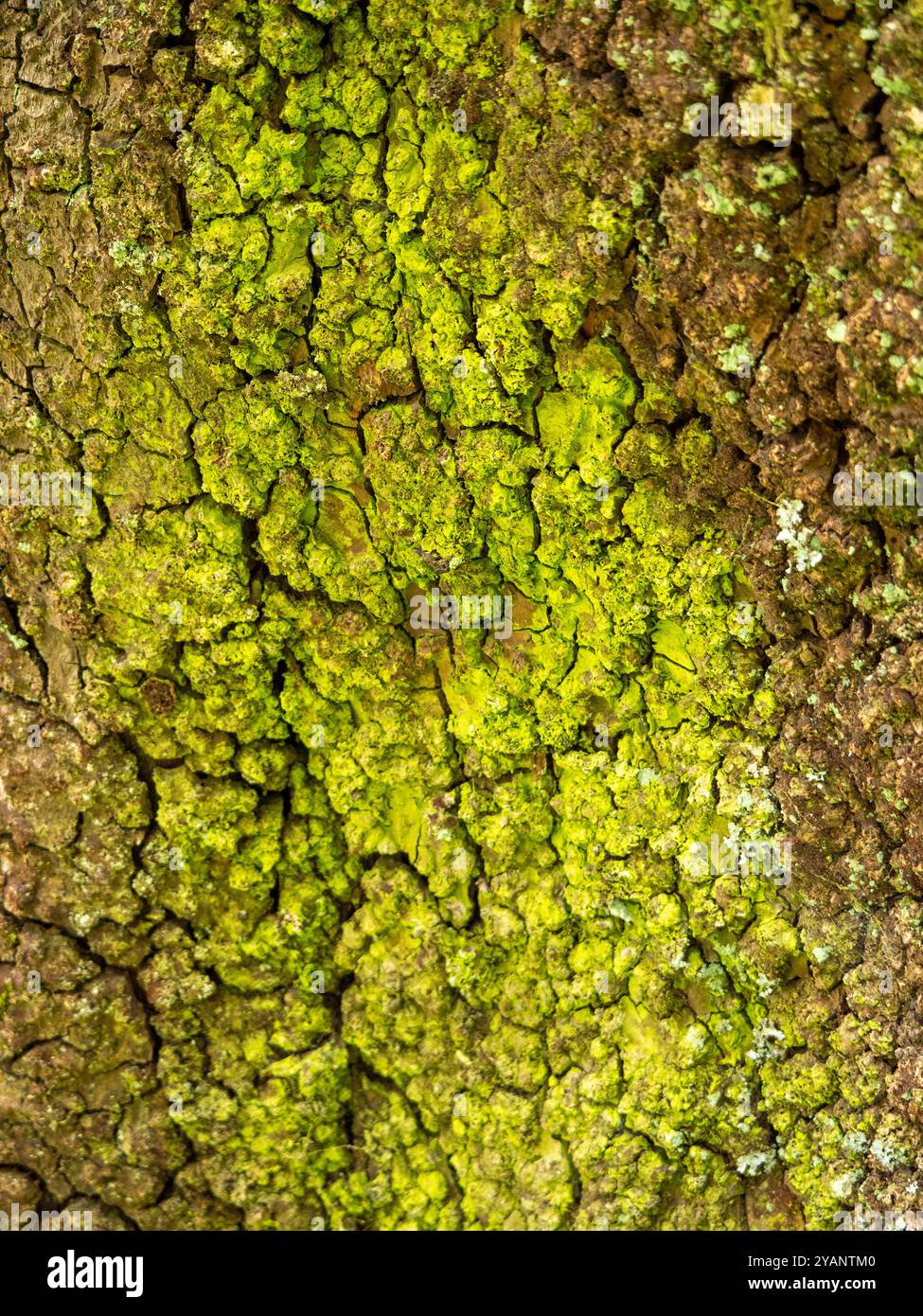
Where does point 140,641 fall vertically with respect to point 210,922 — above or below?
above

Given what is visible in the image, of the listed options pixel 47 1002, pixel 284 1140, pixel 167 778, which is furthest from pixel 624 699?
pixel 47 1002

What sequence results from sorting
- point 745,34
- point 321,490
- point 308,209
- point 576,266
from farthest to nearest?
1. point 321,490
2. point 308,209
3. point 576,266
4. point 745,34

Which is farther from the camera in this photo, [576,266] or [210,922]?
[210,922]

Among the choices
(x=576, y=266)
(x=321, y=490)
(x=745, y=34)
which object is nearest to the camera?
(x=745, y=34)

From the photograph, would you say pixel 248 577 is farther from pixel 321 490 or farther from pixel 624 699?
pixel 624 699

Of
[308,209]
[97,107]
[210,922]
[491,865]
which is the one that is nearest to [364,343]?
[308,209]

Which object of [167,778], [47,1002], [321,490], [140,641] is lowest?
[47,1002]
